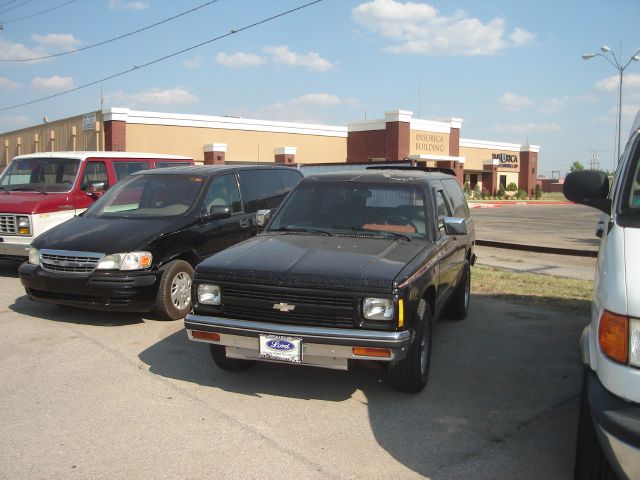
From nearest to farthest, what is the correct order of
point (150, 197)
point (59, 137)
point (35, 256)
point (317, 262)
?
point (317, 262)
point (35, 256)
point (150, 197)
point (59, 137)

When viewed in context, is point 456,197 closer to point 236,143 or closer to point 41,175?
point 41,175

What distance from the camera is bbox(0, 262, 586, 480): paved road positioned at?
3.59 meters

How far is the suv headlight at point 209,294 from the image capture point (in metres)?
4.55

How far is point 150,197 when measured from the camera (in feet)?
25.4

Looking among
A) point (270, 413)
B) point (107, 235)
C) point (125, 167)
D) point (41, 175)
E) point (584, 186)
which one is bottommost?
point (270, 413)

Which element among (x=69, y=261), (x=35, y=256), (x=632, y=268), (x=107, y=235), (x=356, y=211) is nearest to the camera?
(x=632, y=268)

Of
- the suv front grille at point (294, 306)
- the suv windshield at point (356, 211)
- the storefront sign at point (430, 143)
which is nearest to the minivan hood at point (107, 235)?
the suv windshield at point (356, 211)

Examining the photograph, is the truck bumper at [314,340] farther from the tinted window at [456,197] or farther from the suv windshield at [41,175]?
the suv windshield at [41,175]

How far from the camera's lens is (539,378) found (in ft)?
16.9

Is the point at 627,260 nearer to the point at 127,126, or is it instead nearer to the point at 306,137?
the point at 127,126

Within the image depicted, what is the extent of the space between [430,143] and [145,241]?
1423 inches

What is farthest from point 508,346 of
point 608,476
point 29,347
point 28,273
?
point 28,273

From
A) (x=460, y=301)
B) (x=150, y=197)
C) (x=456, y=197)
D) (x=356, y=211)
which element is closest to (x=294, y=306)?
(x=356, y=211)

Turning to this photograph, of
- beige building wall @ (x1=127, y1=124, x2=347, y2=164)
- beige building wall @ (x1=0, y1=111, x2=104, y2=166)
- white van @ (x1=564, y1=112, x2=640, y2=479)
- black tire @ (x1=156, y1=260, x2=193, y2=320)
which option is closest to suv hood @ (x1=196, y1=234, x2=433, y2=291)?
white van @ (x1=564, y1=112, x2=640, y2=479)
